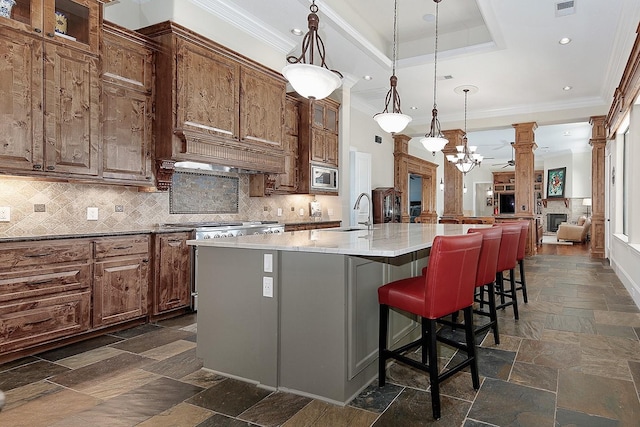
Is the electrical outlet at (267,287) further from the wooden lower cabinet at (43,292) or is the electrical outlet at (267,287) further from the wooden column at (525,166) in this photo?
the wooden column at (525,166)

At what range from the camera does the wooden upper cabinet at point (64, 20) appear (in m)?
3.00

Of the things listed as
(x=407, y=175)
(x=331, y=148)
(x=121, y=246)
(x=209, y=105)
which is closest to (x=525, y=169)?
(x=407, y=175)

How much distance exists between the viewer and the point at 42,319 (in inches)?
118

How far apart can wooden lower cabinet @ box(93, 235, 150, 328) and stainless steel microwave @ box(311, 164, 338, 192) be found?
9.95 ft

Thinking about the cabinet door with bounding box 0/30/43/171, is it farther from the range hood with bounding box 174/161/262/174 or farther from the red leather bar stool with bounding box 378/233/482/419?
the red leather bar stool with bounding box 378/233/482/419

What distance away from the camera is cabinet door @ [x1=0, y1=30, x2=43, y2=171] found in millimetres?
2834

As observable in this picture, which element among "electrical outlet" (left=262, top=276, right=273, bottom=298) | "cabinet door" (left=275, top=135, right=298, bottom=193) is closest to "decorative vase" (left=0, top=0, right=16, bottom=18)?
"electrical outlet" (left=262, top=276, right=273, bottom=298)

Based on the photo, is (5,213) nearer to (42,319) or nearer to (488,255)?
(42,319)

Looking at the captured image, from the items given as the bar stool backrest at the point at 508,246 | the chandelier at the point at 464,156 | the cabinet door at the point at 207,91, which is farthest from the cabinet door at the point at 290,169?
the chandelier at the point at 464,156

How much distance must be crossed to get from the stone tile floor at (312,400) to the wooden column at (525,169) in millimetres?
5387

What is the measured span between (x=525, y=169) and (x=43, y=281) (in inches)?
344

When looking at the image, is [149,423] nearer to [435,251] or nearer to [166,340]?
[166,340]

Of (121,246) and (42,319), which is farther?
(121,246)

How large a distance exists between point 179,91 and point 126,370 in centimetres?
257
